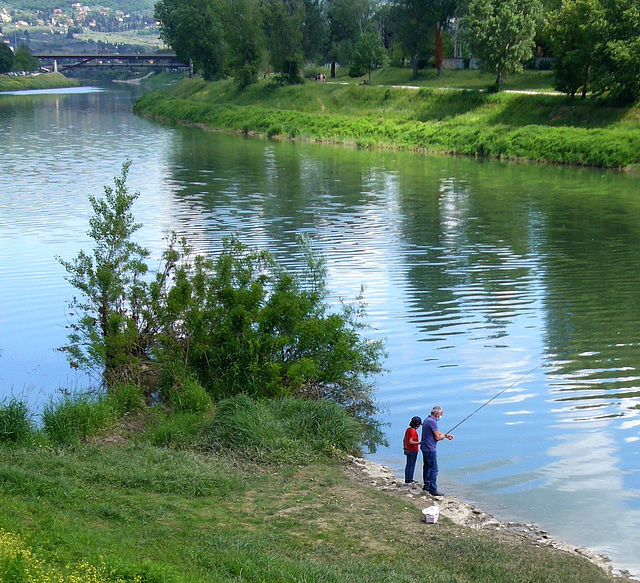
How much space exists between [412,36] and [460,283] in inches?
2381

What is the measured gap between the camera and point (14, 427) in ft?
40.7

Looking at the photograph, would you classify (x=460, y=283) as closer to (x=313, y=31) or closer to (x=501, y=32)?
(x=501, y=32)

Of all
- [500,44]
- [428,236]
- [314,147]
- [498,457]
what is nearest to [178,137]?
[314,147]

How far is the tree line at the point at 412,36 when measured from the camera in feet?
181

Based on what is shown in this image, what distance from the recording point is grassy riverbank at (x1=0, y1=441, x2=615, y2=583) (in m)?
7.66

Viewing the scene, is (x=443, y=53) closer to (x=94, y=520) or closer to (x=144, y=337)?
(x=144, y=337)

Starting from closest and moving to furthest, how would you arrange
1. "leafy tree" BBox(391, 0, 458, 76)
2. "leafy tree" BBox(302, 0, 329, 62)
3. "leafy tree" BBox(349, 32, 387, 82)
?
"leafy tree" BBox(391, 0, 458, 76)
"leafy tree" BBox(349, 32, 387, 82)
"leafy tree" BBox(302, 0, 329, 62)

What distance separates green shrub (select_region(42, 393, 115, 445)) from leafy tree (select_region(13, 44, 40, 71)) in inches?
6645

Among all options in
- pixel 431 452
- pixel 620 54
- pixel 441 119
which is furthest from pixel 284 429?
pixel 441 119

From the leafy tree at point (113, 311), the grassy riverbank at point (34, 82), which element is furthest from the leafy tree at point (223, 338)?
the grassy riverbank at point (34, 82)

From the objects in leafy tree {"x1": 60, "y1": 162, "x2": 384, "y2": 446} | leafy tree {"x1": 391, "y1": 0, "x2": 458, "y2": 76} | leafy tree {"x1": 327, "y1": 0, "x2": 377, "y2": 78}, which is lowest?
leafy tree {"x1": 60, "y1": 162, "x2": 384, "y2": 446}

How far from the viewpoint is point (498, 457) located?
1336 cm

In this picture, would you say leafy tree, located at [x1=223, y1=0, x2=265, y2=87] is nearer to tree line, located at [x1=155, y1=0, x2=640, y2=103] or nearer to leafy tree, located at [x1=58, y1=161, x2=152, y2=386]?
tree line, located at [x1=155, y1=0, x2=640, y2=103]

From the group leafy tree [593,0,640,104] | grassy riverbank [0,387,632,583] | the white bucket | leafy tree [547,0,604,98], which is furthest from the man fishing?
leafy tree [547,0,604,98]
